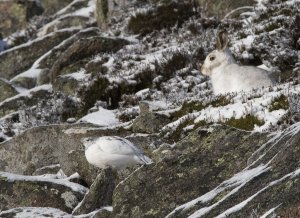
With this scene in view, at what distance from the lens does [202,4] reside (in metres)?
22.1

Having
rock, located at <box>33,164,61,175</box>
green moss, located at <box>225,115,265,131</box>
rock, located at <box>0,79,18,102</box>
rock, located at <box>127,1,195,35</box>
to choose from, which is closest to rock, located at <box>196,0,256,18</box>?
rock, located at <box>127,1,195,35</box>

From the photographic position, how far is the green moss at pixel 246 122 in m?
9.75

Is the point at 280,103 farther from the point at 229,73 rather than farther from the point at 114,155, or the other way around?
the point at 114,155

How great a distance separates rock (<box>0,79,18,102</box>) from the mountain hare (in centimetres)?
855

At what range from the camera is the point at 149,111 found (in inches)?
485

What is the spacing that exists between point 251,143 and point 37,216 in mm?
2400

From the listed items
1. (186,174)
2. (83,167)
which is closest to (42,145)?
(83,167)

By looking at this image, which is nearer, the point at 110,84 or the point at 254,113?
the point at 254,113

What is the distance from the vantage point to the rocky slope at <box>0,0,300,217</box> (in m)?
6.35

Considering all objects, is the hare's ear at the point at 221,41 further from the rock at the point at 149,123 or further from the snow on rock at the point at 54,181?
the snow on rock at the point at 54,181

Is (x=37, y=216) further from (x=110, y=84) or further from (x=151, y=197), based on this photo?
(x=110, y=84)

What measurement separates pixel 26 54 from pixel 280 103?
15.4 metres

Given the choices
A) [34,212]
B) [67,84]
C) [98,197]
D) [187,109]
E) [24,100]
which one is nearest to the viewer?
[98,197]

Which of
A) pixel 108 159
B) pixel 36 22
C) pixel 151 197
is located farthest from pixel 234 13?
pixel 151 197
